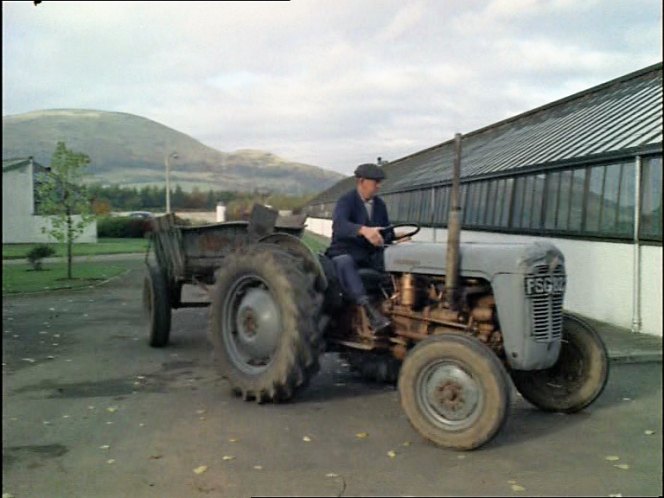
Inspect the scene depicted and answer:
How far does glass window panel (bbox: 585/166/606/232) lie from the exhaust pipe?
1113 mm

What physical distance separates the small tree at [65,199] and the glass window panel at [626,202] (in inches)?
687

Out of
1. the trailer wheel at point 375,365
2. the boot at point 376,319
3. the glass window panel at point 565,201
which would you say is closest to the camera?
the glass window panel at point 565,201

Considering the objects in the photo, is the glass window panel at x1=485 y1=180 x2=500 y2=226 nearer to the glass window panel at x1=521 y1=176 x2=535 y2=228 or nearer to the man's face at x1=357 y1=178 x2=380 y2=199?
the glass window panel at x1=521 y1=176 x2=535 y2=228

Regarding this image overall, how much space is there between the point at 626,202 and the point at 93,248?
32.4 metres

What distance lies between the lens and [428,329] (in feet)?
Result: 14.9

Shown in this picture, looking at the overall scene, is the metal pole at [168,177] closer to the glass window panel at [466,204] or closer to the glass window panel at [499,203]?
the glass window panel at [466,204]

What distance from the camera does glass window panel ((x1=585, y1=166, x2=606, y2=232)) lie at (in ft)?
5.69

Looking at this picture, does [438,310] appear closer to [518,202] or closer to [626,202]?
[626,202]

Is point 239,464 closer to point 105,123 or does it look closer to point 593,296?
point 105,123

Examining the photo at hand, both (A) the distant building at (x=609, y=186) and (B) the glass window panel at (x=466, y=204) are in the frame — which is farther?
(B) the glass window panel at (x=466, y=204)

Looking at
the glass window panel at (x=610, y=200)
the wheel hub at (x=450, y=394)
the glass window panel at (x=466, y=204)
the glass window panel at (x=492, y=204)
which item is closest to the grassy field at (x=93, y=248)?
the glass window panel at (x=492, y=204)

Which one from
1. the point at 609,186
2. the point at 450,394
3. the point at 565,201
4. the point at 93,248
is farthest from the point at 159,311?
the point at 93,248

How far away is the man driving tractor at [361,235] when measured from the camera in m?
4.58

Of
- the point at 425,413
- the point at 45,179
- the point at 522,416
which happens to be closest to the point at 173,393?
the point at 425,413
